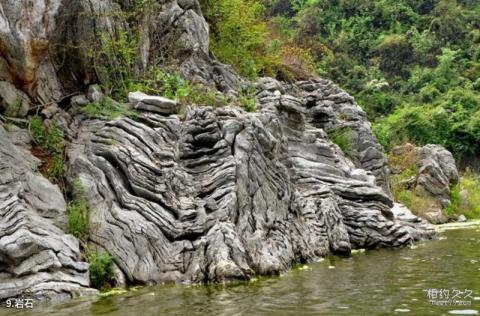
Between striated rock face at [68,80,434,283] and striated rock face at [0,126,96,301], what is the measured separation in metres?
0.78

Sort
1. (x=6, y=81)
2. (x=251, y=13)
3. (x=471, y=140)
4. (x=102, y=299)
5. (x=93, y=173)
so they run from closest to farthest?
(x=102, y=299)
(x=93, y=173)
(x=6, y=81)
(x=251, y=13)
(x=471, y=140)

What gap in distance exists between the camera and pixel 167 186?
12.9m

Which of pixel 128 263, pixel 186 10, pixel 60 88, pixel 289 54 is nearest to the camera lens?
pixel 128 263

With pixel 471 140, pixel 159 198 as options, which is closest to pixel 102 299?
pixel 159 198

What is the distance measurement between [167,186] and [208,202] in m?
0.91

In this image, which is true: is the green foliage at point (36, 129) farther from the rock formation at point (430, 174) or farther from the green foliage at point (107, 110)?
the rock formation at point (430, 174)

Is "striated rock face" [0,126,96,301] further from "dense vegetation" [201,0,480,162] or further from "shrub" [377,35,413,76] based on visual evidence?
"shrub" [377,35,413,76]

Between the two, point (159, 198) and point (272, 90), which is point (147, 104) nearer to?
point (159, 198)

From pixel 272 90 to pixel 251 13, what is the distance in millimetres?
3206

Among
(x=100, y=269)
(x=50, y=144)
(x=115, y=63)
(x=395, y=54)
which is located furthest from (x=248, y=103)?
(x=395, y=54)

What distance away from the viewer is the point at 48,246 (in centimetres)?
1052

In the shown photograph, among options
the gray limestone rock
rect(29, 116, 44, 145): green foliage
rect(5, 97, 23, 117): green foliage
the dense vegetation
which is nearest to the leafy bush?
rect(29, 116, 44, 145): green foliage

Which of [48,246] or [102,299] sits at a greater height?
[48,246]

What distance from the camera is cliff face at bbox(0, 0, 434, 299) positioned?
11141 mm
